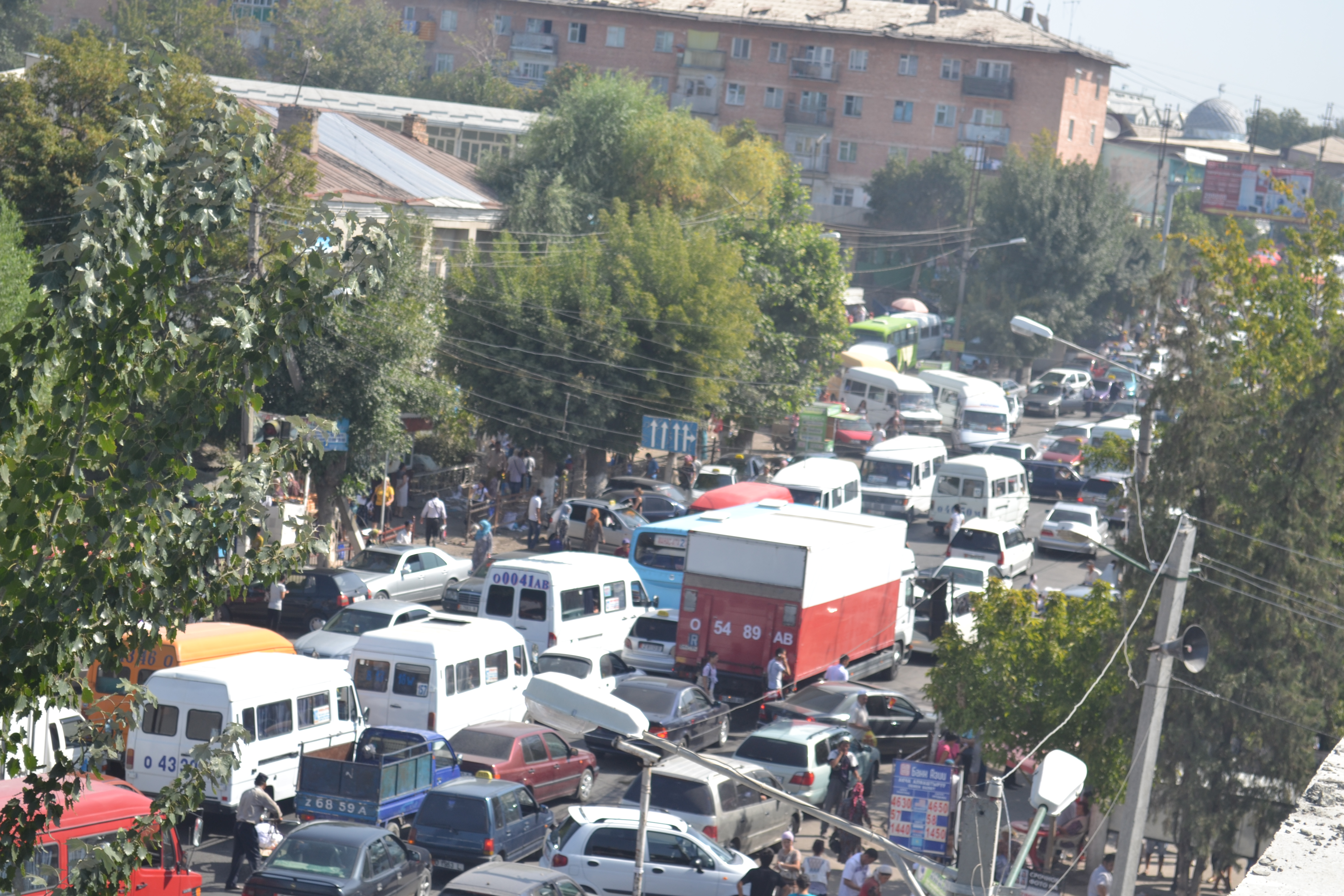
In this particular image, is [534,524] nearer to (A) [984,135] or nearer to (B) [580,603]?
(B) [580,603]

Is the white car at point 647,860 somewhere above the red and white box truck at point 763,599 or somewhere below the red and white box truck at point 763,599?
below

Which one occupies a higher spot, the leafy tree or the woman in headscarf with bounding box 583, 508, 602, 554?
the leafy tree

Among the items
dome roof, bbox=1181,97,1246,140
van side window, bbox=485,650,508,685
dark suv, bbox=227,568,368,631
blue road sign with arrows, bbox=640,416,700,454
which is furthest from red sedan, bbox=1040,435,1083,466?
dome roof, bbox=1181,97,1246,140

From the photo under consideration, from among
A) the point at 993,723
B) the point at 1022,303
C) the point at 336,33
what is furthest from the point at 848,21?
the point at 993,723

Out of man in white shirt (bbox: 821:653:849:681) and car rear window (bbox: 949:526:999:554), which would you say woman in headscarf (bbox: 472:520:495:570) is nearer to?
man in white shirt (bbox: 821:653:849:681)

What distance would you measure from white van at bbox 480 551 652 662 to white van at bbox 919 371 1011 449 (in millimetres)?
27382

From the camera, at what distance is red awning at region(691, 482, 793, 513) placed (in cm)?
3225

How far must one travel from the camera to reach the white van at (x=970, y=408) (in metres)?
50.7

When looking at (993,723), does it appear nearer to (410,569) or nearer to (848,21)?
(410,569)

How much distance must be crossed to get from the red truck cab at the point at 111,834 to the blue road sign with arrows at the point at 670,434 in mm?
23564

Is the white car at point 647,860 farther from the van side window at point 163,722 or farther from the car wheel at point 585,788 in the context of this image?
the van side window at point 163,722

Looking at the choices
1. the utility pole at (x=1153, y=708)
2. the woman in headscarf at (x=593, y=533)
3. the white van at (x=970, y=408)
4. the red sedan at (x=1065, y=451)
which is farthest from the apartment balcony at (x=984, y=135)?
the utility pole at (x=1153, y=708)

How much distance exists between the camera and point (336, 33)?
91250mm

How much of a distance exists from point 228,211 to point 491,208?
43.3m
